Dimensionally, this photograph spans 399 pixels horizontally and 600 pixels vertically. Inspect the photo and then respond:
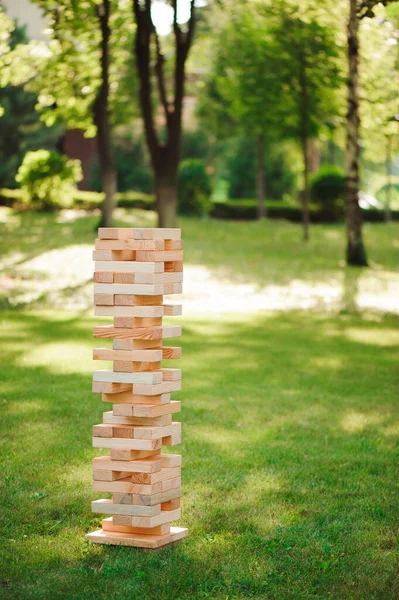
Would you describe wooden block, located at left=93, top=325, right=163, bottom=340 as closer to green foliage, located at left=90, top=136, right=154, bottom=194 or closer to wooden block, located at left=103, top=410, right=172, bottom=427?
wooden block, located at left=103, top=410, right=172, bottom=427

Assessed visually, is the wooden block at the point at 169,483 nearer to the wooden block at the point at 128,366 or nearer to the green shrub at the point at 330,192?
the wooden block at the point at 128,366

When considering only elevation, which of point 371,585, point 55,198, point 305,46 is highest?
point 305,46

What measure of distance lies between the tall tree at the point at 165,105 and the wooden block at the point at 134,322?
1698cm

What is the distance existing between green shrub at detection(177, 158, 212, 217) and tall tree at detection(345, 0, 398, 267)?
11713 mm

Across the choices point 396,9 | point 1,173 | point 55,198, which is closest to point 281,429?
point 396,9

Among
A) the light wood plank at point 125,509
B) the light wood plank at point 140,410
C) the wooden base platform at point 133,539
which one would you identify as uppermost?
the light wood plank at point 140,410

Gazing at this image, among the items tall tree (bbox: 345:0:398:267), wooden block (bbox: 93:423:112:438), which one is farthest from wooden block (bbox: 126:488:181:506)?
tall tree (bbox: 345:0:398:267)

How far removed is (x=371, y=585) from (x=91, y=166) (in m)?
43.8

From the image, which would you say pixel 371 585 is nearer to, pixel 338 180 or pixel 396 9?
pixel 396 9

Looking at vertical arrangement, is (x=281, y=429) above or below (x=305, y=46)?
below

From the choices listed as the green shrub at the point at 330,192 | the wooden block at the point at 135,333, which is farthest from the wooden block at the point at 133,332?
the green shrub at the point at 330,192

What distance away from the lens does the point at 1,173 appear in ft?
142

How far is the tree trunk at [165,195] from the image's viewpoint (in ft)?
79.4

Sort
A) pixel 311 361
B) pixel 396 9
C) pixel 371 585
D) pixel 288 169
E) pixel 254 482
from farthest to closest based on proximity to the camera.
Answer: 1. pixel 288 169
2. pixel 311 361
3. pixel 396 9
4. pixel 254 482
5. pixel 371 585
